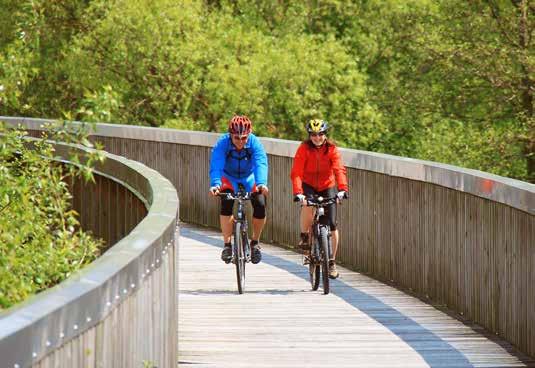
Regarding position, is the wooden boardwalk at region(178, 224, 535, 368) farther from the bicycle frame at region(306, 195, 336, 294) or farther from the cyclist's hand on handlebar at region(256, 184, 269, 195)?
the cyclist's hand on handlebar at region(256, 184, 269, 195)

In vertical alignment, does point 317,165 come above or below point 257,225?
above

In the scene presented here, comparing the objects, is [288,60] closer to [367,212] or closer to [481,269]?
[367,212]

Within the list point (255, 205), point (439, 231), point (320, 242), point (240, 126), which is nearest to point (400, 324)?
point (439, 231)

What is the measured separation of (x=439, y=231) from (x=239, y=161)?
1973mm

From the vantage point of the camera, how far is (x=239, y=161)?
1388 centimetres

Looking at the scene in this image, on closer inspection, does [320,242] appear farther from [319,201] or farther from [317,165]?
[317,165]

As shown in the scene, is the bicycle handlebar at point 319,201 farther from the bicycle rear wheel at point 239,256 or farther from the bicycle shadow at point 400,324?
the bicycle shadow at point 400,324

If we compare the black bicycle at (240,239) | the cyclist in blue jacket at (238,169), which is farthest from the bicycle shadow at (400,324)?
the cyclist in blue jacket at (238,169)

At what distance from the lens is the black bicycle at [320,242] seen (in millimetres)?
13406

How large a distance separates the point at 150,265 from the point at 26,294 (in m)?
1.62

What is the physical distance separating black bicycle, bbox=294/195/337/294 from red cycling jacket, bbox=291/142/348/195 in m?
0.16

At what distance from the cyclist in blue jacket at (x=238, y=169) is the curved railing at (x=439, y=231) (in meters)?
1.24

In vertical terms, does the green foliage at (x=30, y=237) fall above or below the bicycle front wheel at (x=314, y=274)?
above

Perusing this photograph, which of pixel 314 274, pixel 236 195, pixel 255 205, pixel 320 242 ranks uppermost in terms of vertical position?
pixel 236 195
